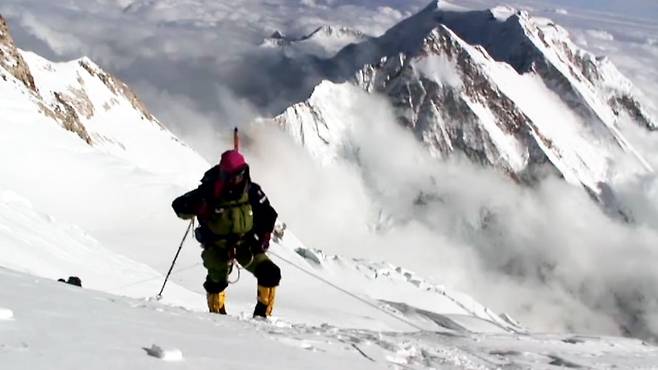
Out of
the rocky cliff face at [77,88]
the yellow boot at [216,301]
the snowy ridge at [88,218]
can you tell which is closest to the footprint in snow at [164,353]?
the yellow boot at [216,301]

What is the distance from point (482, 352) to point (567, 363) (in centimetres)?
132

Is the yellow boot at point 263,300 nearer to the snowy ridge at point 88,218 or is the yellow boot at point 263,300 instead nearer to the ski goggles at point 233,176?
the ski goggles at point 233,176

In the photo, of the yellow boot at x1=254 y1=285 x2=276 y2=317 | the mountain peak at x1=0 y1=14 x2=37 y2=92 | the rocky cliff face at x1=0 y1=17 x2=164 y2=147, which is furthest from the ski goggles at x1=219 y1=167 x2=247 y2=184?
the mountain peak at x1=0 y1=14 x2=37 y2=92

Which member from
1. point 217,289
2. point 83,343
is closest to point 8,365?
point 83,343

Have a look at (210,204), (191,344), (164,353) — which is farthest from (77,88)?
(164,353)

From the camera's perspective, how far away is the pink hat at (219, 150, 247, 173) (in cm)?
1172

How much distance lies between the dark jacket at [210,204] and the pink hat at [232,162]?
0.18 metres

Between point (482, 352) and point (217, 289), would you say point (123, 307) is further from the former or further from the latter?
point (482, 352)

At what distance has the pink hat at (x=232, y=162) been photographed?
Result: 38.4 feet

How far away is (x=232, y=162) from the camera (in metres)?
11.7

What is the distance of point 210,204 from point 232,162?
0.84 meters

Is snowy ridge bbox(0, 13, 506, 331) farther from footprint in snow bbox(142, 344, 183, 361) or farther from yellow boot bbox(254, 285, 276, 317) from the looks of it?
footprint in snow bbox(142, 344, 183, 361)

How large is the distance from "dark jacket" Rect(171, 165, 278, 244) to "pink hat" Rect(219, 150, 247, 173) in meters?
0.18

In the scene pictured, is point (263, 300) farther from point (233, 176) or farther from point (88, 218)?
point (88, 218)
